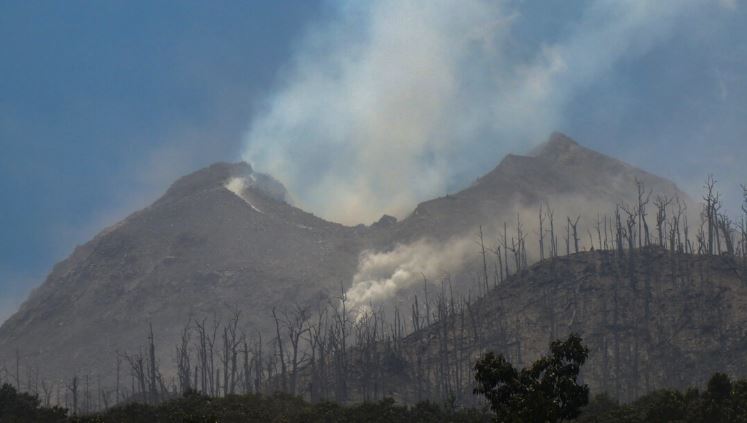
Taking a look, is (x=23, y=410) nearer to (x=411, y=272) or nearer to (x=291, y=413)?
(x=291, y=413)

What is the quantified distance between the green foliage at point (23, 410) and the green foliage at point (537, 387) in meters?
30.6

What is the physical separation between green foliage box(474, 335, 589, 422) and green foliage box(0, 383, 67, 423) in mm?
30618

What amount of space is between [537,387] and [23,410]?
3845cm

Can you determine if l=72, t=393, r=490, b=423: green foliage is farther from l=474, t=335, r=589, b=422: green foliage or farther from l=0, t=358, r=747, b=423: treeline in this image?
l=474, t=335, r=589, b=422: green foliage

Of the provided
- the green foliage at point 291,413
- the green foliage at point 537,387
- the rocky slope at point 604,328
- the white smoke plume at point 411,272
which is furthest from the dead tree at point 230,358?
the white smoke plume at point 411,272

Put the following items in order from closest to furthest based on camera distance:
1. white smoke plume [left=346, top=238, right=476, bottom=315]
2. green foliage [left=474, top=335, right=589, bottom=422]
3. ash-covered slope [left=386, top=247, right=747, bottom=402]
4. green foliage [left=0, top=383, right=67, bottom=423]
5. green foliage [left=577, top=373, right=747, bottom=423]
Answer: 1. green foliage [left=474, top=335, right=589, bottom=422]
2. green foliage [left=577, top=373, right=747, bottom=423]
3. green foliage [left=0, top=383, right=67, bottom=423]
4. ash-covered slope [left=386, top=247, right=747, bottom=402]
5. white smoke plume [left=346, top=238, right=476, bottom=315]

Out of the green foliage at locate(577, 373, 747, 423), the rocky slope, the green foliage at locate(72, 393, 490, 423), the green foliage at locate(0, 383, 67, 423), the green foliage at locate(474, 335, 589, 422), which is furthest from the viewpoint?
the rocky slope

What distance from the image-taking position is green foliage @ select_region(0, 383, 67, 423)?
165 feet

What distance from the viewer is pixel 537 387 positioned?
2792cm

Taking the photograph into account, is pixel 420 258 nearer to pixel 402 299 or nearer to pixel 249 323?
pixel 402 299

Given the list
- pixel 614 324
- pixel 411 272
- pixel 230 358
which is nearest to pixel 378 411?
pixel 614 324

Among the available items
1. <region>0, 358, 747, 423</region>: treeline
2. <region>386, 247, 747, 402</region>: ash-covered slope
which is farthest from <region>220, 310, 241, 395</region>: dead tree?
<region>0, 358, 747, 423</region>: treeline

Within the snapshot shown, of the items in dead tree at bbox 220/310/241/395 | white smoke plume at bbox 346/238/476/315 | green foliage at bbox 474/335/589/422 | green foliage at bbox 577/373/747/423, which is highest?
white smoke plume at bbox 346/238/476/315

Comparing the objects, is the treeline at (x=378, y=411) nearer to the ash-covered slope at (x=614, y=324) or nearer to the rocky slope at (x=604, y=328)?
the rocky slope at (x=604, y=328)
